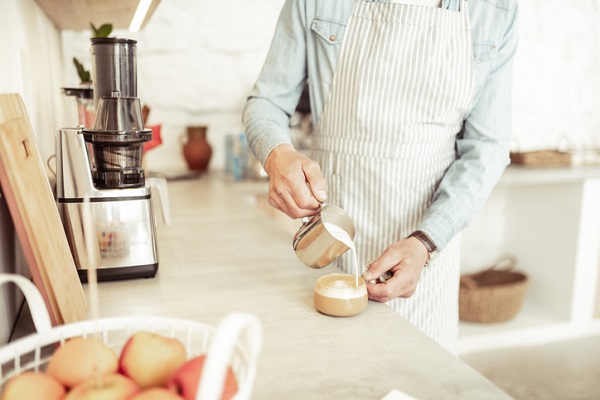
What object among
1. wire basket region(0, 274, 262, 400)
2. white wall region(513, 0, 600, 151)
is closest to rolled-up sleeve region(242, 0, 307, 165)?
wire basket region(0, 274, 262, 400)

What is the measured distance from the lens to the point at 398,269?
3.44 ft

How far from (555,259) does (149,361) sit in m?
2.54

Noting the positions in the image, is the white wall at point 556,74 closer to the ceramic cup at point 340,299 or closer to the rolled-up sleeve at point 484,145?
the rolled-up sleeve at point 484,145

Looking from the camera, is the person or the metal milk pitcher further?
the person

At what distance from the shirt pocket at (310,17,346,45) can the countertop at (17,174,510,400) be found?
1.57 feet

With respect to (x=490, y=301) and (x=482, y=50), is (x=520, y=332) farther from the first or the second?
(x=482, y=50)

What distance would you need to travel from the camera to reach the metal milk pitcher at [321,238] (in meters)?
0.97

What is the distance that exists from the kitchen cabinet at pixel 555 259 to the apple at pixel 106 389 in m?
2.09

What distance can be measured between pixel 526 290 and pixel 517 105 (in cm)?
98

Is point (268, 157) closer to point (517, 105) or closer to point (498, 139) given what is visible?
point (498, 139)

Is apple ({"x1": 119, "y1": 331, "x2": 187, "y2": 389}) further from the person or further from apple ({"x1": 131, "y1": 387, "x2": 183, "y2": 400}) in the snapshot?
the person

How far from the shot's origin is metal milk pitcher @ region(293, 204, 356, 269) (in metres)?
0.97

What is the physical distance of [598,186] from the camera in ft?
8.22

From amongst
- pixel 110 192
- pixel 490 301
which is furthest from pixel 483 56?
pixel 490 301
